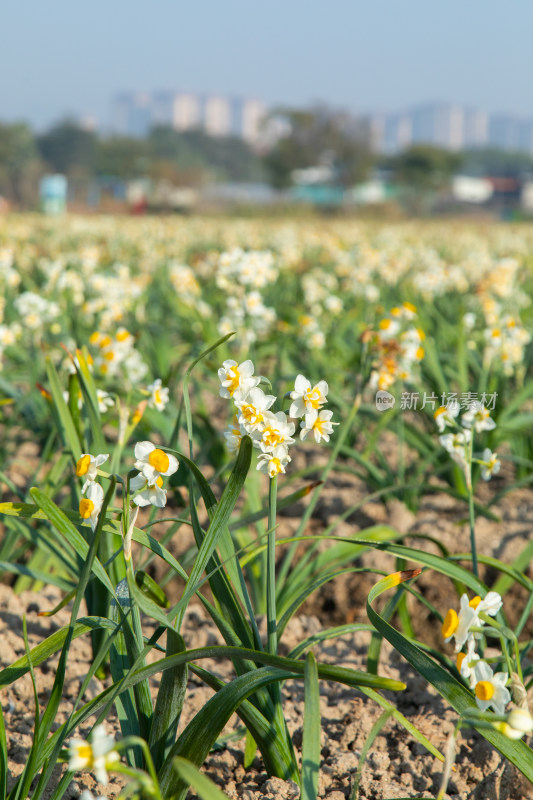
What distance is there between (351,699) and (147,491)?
87cm

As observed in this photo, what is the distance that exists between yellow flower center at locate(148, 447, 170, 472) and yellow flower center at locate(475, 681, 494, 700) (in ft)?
1.80

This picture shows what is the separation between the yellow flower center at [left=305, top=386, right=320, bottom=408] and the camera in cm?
122

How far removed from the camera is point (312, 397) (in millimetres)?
1227

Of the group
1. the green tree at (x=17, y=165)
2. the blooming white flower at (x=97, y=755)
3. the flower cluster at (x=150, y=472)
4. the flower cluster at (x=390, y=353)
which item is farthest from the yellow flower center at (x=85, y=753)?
the green tree at (x=17, y=165)

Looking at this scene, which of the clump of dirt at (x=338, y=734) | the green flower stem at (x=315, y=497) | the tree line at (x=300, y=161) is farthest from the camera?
the tree line at (x=300, y=161)

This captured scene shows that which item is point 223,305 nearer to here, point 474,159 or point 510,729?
point 510,729

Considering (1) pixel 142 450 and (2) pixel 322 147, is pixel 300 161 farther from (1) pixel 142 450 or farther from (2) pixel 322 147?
(1) pixel 142 450

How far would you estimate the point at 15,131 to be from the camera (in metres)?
67.0

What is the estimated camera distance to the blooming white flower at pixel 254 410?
3.85 ft

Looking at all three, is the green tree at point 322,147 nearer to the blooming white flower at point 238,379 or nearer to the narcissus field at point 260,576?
the narcissus field at point 260,576

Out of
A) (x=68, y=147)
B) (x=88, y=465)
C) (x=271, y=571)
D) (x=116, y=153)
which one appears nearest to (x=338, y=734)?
(x=271, y=571)

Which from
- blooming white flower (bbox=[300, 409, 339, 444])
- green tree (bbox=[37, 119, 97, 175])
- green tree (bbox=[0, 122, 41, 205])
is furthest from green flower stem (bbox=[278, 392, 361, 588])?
green tree (bbox=[37, 119, 97, 175])

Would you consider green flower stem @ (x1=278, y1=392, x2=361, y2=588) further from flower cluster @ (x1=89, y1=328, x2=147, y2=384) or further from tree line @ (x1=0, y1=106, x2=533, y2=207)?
tree line @ (x1=0, y1=106, x2=533, y2=207)

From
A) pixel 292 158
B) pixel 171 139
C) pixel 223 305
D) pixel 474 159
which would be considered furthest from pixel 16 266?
pixel 474 159
